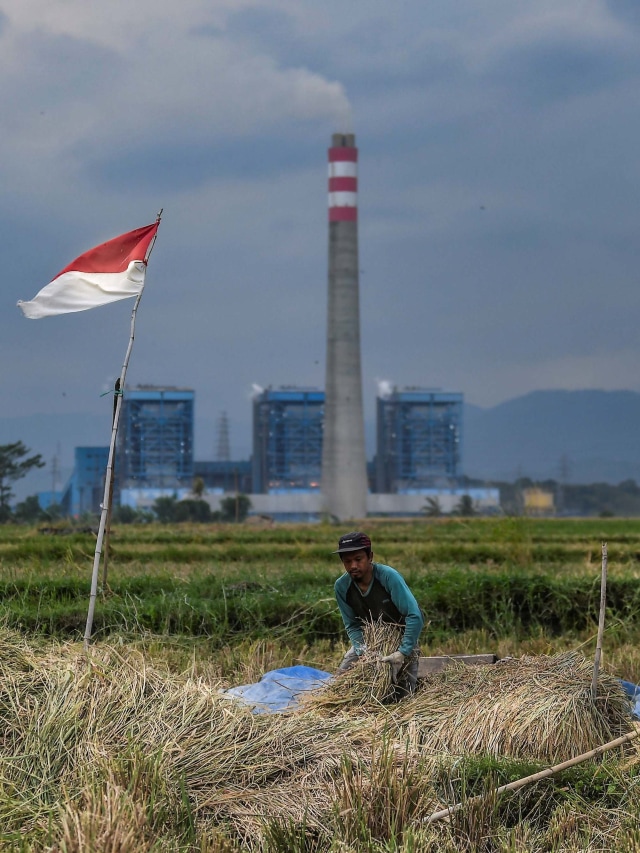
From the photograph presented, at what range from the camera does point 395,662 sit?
7.30 meters

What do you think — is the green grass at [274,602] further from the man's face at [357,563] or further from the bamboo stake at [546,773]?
the bamboo stake at [546,773]

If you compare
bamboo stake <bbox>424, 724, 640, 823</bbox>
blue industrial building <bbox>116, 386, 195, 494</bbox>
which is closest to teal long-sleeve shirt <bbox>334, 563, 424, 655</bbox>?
bamboo stake <bbox>424, 724, 640, 823</bbox>

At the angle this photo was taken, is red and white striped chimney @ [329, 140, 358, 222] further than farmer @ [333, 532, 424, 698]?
Yes

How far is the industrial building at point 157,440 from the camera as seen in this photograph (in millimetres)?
117125

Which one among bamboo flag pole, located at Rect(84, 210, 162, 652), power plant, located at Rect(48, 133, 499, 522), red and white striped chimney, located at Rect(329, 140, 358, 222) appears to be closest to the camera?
bamboo flag pole, located at Rect(84, 210, 162, 652)

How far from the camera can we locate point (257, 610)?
11.9m

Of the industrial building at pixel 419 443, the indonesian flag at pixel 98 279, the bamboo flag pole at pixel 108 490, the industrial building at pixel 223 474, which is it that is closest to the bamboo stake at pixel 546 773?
the bamboo flag pole at pixel 108 490

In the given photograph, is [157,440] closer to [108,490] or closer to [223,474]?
[223,474]

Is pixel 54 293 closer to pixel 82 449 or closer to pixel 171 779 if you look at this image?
pixel 171 779

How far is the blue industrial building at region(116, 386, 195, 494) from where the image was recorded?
117m

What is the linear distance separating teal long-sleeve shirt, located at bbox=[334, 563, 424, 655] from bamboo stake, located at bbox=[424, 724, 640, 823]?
4.12 ft

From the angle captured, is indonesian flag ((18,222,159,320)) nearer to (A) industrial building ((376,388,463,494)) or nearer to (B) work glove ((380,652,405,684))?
(B) work glove ((380,652,405,684))

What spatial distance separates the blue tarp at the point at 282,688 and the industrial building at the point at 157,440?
108 m

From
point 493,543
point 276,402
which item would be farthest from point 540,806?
point 276,402
